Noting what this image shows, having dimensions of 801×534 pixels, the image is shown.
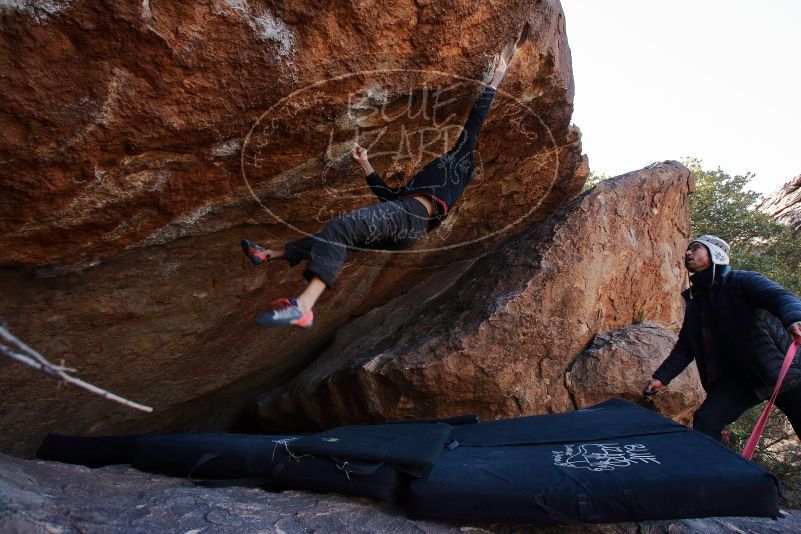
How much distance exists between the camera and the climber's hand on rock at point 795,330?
3.06 metres

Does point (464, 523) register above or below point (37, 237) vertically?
below

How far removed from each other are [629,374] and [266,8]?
4.04 m

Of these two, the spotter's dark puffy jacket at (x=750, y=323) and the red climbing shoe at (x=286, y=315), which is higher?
the red climbing shoe at (x=286, y=315)

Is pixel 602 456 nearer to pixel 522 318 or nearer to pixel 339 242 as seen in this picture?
pixel 339 242

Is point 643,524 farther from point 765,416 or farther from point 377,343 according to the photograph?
point 377,343

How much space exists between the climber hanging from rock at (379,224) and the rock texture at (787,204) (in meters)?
11.8

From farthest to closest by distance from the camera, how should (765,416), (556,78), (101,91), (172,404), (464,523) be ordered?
1. (172,404)
2. (556,78)
3. (765,416)
4. (101,91)
5. (464,523)

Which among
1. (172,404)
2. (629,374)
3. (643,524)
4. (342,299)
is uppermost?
(342,299)

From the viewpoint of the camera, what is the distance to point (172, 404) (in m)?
6.13

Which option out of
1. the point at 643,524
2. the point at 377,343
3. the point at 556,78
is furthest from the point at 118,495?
the point at 556,78

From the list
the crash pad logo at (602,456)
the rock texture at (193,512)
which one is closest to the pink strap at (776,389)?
the rock texture at (193,512)

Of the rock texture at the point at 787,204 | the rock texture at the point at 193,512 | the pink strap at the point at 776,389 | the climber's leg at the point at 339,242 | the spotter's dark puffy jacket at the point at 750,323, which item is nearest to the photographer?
the rock texture at the point at 193,512

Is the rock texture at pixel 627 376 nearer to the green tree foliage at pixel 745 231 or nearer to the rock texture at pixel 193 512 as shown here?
the rock texture at pixel 193 512

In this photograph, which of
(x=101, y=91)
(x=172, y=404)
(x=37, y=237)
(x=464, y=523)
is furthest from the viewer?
(x=172, y=404)
